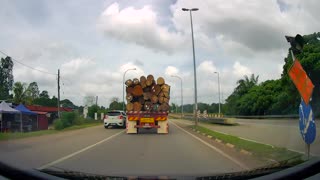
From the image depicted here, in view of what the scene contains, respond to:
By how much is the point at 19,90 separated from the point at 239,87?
48.8 m

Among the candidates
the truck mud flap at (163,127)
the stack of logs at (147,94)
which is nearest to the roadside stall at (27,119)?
the stack of logs at (147,94)

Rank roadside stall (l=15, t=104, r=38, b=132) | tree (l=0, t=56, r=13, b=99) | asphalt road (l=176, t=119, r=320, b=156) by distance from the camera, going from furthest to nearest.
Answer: tree (l=0, t=56, r=13, b=99), roadside stall (l=15, t=104, r=38, b=132), asphalt road (l=176, t=119, r=320, b=156)

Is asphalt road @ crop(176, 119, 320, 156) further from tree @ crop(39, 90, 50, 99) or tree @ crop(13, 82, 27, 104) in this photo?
tree @ crop(39, 90, 50, 99)

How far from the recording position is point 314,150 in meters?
14.1

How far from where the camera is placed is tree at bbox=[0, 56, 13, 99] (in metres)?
82.1

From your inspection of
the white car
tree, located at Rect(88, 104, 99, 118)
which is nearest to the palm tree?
tree, located at Rect(88, 104, 99, 118)

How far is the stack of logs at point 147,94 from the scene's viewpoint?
2875 centimetres

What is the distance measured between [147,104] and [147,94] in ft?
2.05

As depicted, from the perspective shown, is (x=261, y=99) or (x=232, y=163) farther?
(x=261, y=99)

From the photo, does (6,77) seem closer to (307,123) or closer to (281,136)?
(281,136)

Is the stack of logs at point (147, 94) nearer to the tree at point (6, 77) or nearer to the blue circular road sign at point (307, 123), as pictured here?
the blue circular road sign at point (307, 123)

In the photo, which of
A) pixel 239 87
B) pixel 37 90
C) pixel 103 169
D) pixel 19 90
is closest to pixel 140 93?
pixel 103 169

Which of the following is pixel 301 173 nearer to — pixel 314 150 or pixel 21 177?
pixel 21 177

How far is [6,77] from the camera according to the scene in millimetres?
86250
